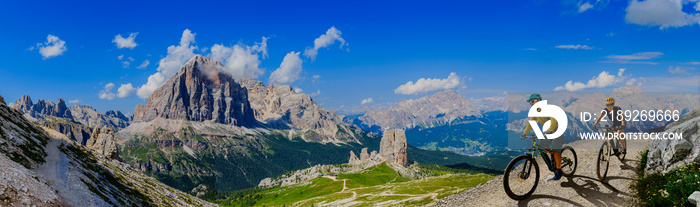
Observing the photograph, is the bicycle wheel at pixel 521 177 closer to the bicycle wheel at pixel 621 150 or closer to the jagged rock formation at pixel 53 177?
the bicycle wheel at pixel 621 150

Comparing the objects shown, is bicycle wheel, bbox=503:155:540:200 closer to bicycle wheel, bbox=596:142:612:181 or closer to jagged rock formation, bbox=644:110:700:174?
bicycle wheel, bbox=596:142:612:181

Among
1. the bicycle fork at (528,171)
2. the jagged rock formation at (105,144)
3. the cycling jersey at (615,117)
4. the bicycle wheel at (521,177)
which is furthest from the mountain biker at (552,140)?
the jagged rock formation at (105,144)

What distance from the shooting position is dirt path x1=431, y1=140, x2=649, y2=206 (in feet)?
59.0

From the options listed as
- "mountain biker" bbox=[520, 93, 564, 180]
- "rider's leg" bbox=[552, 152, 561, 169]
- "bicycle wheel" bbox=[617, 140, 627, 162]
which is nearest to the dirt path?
"bicycle wheel" bbox=[617, 140, 627, 162]

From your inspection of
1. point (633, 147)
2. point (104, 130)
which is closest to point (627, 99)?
point (633, 147)

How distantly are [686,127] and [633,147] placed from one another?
7.72m

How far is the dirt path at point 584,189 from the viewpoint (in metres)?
18.0

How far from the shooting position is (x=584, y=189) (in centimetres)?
1931

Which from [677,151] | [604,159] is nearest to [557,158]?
[604,159]

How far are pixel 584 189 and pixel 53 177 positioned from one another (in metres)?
44.8

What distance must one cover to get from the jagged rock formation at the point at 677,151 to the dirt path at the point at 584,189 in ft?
5.19

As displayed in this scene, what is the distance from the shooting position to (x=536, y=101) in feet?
60.1

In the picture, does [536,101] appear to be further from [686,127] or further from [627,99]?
[627,99]

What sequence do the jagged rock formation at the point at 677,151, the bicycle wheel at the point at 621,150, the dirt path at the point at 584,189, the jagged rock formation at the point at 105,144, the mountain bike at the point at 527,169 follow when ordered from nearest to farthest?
the jagged rock formation at the point at 677,151 < the mountain bike at the point at 527,169 < the dirt path at the point at 584,189 < the bicycle wheel at the point at 621,150 < the jagged rock formation at the point at 105,144
